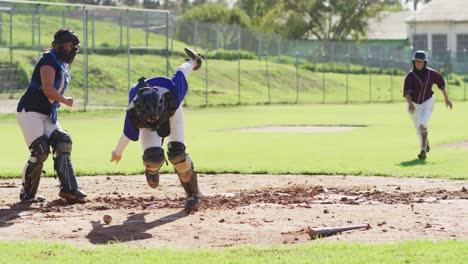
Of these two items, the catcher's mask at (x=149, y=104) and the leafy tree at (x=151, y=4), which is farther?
the leafy tree at (x=151, y=4)

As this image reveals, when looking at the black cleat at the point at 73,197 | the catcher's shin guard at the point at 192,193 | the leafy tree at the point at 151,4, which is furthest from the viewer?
the leafy tree at the point at 151,4

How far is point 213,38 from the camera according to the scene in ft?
183

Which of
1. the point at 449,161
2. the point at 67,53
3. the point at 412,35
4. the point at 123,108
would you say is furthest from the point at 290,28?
the point at 67,53

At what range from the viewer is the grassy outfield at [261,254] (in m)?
8.67

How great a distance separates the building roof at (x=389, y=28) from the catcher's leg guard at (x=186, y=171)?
8021 cm

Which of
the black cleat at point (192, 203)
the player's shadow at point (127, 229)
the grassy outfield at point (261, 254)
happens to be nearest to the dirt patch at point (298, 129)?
the black cleat at point (192, 203)

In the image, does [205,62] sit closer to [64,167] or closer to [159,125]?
[64,167]

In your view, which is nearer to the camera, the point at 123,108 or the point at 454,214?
the point at 454,214

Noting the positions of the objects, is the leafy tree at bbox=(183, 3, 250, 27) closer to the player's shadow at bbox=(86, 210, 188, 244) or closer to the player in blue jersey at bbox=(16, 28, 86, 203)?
the player in blue jersey at bbox=(16, 28, 86, 203)

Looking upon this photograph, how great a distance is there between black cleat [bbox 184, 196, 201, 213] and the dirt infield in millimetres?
123

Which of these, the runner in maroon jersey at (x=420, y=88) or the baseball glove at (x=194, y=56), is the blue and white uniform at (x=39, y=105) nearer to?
the baseball glove at (x=194, y=56)

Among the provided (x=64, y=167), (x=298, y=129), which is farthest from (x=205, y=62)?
(x=64, y=167)

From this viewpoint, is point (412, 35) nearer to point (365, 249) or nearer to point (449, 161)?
point (449, 161)

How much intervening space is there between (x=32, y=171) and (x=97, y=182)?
252cm
